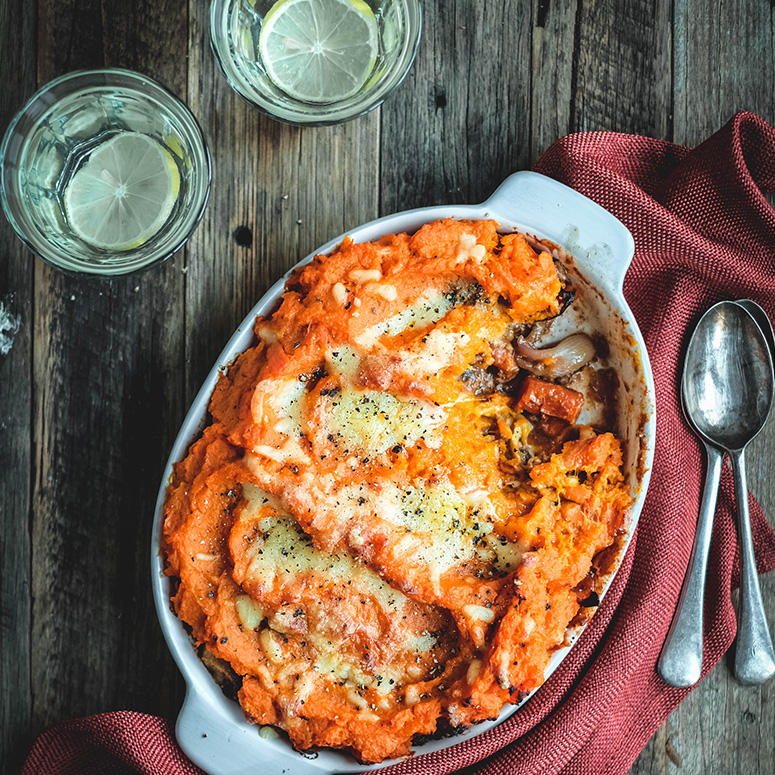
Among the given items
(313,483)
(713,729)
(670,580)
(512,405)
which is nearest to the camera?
(313,483)

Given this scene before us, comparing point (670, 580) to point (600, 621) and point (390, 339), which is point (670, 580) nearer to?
point (600, 621)

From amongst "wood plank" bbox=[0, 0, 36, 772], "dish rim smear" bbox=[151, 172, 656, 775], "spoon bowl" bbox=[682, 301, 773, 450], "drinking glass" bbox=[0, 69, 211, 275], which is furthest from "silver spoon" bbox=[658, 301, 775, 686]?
"wood plank" bbox=[0, 0, 36, 772]

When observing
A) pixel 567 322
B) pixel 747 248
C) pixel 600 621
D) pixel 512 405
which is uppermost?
pixel 747 248

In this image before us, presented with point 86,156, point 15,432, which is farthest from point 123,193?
point 15,432

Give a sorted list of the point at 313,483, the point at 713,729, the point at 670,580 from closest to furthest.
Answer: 1. the point at 313,483
2. the point at 670,580
3. the point at 713,729

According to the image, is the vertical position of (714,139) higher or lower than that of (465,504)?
higher

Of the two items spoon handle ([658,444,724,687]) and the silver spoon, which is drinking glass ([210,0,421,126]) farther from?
spoon handle ([658,444,724,687])

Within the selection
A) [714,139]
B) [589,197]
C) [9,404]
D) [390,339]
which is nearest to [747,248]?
[714,139]
